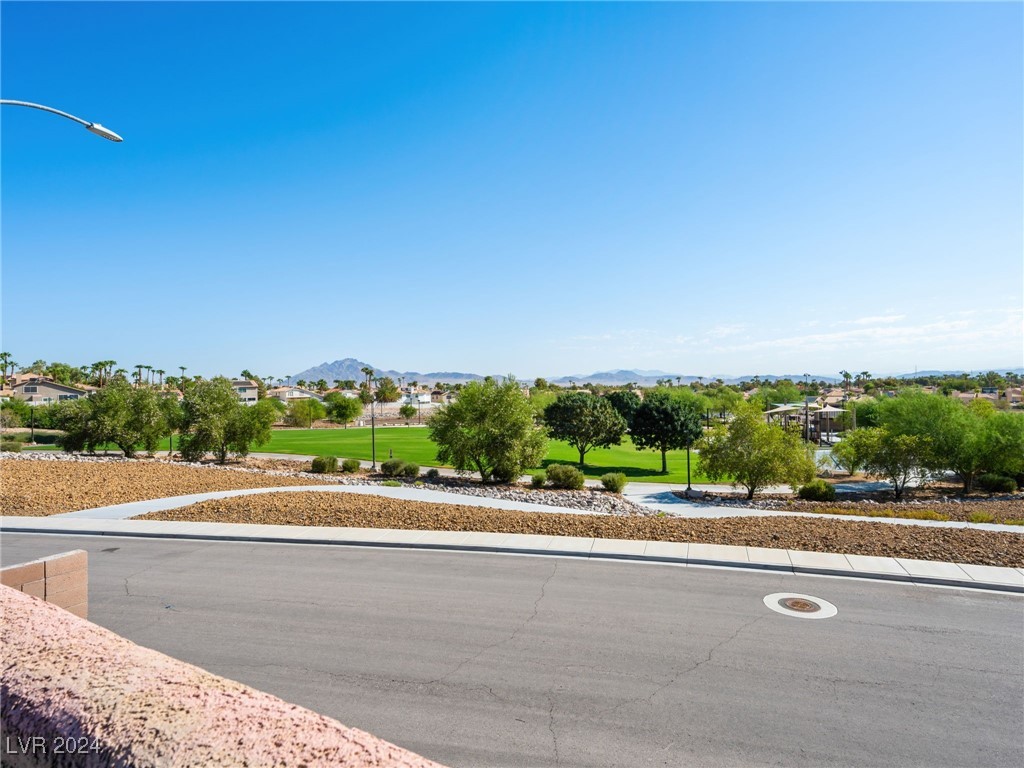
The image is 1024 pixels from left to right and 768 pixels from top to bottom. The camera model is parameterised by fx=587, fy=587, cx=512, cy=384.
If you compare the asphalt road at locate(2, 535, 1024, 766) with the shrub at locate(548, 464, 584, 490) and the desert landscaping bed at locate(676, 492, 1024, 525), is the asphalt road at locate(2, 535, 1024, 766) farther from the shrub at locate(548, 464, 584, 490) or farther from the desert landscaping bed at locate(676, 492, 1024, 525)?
the shrub at locate(548, 464, 584, 490)

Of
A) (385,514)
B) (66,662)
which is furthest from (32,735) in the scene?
(385,514)

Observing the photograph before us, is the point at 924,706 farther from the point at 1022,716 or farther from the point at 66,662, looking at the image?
the point at 66,662

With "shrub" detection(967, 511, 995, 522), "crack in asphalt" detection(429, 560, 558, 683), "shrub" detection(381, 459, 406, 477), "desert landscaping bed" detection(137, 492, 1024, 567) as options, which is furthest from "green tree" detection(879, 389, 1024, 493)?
→ "crack in asphalt" detection(429, 560, 558, 683)

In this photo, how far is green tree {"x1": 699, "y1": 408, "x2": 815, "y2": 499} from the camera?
109ft

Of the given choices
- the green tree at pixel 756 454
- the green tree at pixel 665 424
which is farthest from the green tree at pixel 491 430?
the green tree at pixel 665 424

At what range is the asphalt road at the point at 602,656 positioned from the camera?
6113 mm

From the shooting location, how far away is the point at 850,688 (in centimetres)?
714

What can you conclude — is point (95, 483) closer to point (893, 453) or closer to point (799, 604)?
point (799, 604)

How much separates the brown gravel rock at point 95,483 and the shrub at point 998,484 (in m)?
38.6

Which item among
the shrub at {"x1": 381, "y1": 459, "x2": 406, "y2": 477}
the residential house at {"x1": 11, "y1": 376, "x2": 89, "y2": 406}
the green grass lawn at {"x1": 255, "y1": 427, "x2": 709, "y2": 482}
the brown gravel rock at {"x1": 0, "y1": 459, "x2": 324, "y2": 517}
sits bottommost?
the green grass lawn at {"x1": 255, "y1": 427, "x2": 709, "y2": 482}

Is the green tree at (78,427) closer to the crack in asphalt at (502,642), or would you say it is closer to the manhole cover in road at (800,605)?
the crack in asphalt at (502,642)

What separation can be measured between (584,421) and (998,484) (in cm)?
2699

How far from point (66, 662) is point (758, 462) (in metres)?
34.8

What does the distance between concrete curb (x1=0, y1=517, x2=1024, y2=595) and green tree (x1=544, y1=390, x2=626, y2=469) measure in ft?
114
